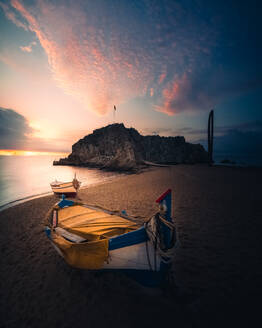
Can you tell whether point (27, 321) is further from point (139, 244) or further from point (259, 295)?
point (259, 295)

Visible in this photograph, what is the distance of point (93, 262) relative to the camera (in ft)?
10.6

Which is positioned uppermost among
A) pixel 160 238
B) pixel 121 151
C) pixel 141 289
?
pixel 121 151

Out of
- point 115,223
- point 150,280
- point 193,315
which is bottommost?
point 193,315

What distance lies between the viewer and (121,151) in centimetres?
5178

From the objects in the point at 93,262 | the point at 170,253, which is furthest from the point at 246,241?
the point at 93,262

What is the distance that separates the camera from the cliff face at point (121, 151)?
50.5 meters

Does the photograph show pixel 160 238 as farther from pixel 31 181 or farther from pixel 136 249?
pixel 31 181

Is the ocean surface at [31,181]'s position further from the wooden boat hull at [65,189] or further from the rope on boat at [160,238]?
the rope on boat at [160,238]

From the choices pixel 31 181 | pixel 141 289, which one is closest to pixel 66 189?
pixel 141 289

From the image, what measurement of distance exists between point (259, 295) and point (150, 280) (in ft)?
8.72

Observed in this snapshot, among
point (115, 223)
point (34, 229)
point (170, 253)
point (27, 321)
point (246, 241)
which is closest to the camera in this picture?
point (170, 253)

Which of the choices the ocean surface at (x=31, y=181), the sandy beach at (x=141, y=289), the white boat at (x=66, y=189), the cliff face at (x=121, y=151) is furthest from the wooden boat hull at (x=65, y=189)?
the cliff face at (x=121, y=151)

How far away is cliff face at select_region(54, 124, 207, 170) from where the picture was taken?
166 ft

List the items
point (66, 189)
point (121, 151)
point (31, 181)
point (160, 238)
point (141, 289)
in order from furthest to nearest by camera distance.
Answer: point (121, 151)
point (31, 181)
point (66, 189)
point (141, 289)
point (160, 238)
